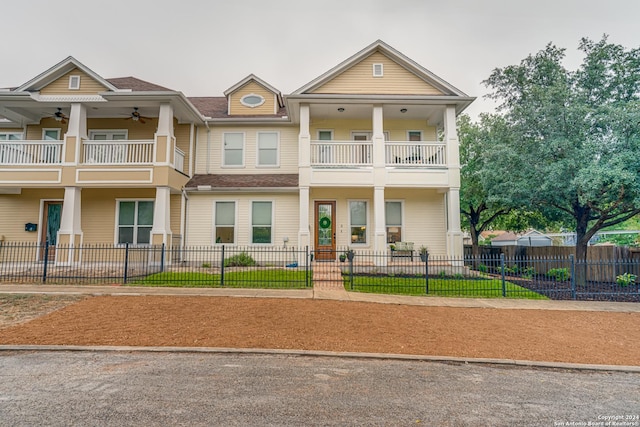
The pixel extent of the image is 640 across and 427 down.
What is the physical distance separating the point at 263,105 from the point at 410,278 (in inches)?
433

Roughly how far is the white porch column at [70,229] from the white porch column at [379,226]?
39.1ft

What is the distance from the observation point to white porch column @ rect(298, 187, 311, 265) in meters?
13.0

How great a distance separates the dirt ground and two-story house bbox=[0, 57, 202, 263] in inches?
240

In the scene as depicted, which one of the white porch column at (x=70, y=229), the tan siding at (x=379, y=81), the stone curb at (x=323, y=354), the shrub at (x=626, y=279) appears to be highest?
the tan siding at (x=379, y=81)

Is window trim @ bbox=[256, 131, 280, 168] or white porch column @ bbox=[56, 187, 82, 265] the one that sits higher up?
window trim @ bbox=[256, 131, 280, 168]

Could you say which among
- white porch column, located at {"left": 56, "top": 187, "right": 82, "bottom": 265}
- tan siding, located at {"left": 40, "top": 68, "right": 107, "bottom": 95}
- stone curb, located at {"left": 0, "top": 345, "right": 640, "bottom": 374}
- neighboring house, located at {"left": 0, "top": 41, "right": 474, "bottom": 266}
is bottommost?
stone curb, located at {"left": 0, "top": 345, "right": 640, "bottom": 374}

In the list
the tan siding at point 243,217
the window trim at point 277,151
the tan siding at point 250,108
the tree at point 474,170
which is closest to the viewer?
the tan siding at point 243,217

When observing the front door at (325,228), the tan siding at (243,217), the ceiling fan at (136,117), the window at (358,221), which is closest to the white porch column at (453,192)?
the window at (358,221)

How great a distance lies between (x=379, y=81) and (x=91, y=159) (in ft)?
41.5

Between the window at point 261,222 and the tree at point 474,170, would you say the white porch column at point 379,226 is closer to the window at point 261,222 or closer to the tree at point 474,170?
the window at point 261,222

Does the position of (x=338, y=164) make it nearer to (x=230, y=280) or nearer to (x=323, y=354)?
(x=230, y=280)

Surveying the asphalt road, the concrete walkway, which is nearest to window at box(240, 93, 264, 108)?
the concrete walkway

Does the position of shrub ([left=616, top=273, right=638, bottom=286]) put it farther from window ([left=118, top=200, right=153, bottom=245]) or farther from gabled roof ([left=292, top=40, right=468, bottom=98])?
window ([left=118, top=200, right=153, bottom=245])

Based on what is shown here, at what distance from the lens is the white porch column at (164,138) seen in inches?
516
